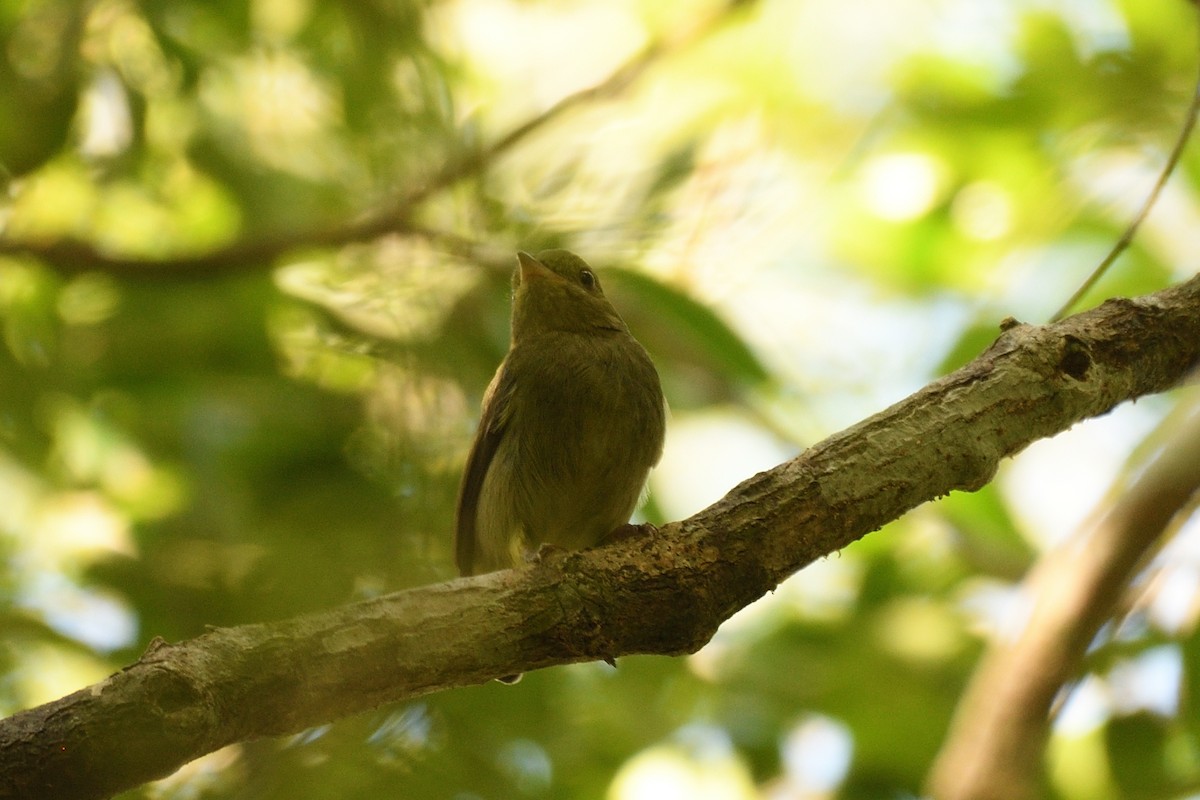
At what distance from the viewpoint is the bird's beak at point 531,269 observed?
15.7ft

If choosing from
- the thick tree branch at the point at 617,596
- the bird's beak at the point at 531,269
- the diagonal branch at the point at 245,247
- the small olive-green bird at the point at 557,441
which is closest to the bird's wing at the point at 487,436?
the small olive-green bird at the point at 557,441

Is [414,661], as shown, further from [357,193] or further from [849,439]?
[357,193]

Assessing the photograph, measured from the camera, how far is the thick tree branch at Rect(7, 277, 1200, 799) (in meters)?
2.60

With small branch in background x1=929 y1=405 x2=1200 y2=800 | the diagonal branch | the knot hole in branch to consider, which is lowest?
small branch in background x1=929 y1=405 x2=1200 y2=800

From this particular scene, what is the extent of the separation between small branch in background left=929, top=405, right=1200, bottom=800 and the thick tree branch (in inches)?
21.2

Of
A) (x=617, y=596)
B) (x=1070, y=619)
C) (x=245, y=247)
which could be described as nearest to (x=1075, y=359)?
(x=1070, y=619)

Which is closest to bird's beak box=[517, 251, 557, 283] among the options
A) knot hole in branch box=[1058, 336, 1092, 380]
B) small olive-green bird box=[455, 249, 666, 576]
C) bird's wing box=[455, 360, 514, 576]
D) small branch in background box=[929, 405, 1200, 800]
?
small olive-green bird box=[455, 249, 666, 576]

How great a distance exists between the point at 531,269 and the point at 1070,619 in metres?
2.90

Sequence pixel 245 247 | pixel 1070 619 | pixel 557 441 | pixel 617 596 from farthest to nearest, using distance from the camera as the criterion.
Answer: pixel 245 247
pixel 557 441
pixel 617 596
pixel 1070 619

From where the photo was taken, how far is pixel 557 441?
5.02 meters

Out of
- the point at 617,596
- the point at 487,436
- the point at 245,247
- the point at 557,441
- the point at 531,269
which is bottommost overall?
the point at 617,596

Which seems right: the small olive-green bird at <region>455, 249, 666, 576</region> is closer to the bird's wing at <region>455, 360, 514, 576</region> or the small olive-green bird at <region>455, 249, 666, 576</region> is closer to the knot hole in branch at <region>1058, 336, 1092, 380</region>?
the bird's wing at <region>455, 360, 514, 576</region>

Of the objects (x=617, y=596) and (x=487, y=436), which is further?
(x=487, y=436)

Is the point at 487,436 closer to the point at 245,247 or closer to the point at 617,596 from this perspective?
the point at 245,247
